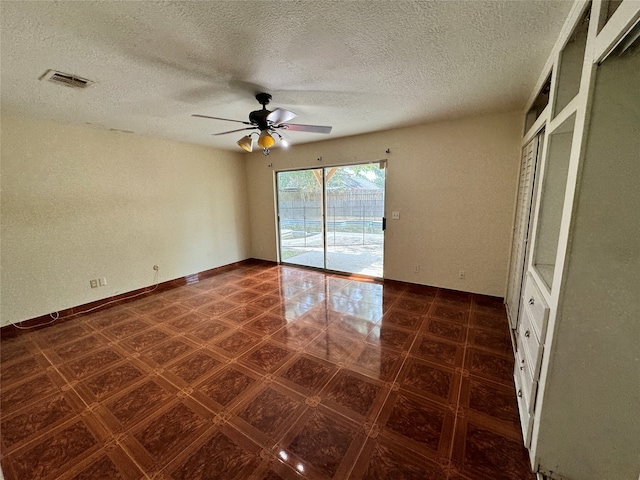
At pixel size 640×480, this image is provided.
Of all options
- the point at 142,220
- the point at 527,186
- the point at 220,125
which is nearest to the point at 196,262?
the point at 142,220

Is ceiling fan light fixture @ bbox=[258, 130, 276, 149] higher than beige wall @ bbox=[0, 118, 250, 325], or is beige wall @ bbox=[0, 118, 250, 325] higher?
ceiling fan light fixture @ bbox=[258, 130, 276, 149]

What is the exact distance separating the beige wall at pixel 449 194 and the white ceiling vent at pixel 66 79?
3.06m

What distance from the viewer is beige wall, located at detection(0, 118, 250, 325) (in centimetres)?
279

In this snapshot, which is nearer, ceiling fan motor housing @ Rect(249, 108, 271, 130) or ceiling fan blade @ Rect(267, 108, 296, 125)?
ceiling fan blade @ Rect(267, 108, 296, 125)

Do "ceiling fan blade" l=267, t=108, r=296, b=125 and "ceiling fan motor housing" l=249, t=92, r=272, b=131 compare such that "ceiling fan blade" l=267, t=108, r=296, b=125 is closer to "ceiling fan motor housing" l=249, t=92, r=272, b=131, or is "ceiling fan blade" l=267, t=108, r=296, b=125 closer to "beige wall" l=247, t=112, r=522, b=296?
"ceiling fan motor housing" l=249, t=92, r=272, b=131

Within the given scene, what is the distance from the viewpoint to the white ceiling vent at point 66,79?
1.86m

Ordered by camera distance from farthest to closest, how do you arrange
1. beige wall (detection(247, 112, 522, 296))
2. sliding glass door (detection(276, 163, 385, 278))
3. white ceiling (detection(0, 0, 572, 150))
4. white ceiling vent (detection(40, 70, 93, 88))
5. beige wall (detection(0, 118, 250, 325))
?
sliding glass door (detection(276, 163, 385, 278)) → beige wall (detection(247, 112, 522, 296)) → beige wall (detection(0, 118, 250, 325)) → white ceiling vent (detection(40, 70, 93, 88)) → white ceiling (detection(0, 0, 572, 150))

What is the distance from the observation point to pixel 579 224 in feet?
3.51

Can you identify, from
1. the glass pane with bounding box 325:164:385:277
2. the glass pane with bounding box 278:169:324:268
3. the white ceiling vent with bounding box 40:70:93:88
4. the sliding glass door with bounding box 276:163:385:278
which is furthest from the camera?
the glass pane with bounding box 278:169:324:268

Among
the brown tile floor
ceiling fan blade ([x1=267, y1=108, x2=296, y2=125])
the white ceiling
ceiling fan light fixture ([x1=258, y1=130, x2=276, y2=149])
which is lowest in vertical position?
the brown tile floor

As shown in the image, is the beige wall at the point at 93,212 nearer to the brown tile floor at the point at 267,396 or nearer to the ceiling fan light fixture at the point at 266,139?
the brown tile floor at the point at 267,396

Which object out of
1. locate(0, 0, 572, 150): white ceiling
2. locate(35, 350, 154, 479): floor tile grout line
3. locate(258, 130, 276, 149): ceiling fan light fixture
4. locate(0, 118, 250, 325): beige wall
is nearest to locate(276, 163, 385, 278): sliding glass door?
locate(0, 118, 250, 325): beige wall

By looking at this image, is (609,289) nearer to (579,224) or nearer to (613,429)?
(579,224)

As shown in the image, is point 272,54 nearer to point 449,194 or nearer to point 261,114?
point 261,114
